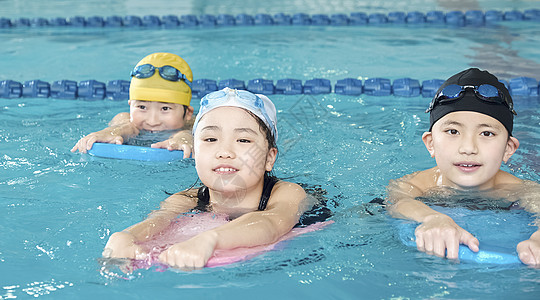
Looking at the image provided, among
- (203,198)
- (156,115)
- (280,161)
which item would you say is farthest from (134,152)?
(203,198)

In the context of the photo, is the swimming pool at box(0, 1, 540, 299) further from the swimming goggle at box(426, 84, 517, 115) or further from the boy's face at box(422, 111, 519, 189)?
the swimming goggle at box(426, 84, 517, 115)

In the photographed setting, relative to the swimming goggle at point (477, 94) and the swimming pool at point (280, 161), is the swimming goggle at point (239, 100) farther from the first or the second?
the swimming goggle at point (477, 94)

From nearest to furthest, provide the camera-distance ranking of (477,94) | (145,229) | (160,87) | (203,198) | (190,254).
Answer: (190,254) → (145,229) → (477,94) → (203,198) → (160,87)

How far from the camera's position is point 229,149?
9.23 ft

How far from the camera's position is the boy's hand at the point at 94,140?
434 cm

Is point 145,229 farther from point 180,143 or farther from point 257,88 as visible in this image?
point 257,88

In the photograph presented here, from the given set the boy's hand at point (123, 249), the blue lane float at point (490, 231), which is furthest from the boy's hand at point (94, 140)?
the blue lane float at point (490, 231)

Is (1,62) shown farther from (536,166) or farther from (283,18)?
(536,166)

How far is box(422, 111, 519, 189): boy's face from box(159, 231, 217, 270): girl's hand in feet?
4.28

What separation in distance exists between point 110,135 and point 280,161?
126 centimetres

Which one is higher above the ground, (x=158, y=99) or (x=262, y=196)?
(x=158, y=99)

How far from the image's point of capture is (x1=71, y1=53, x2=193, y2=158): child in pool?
4.65 meters

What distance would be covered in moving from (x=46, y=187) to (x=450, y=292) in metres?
2.50

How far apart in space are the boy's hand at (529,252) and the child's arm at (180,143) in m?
2.32
